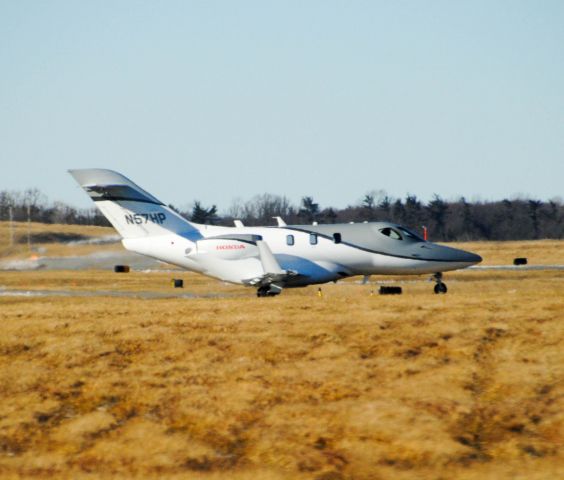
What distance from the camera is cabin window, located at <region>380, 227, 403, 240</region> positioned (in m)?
41.8

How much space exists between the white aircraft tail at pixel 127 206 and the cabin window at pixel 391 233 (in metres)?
8.72

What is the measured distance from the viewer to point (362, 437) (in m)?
18.0

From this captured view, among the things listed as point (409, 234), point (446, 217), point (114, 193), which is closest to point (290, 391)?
point (409, 234)

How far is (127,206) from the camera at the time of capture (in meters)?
42.1

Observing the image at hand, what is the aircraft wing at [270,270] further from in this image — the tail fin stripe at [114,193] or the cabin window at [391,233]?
the tail fin stripe at [114,193]

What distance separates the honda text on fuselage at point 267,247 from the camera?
136 feet

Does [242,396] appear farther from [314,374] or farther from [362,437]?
[362,437]

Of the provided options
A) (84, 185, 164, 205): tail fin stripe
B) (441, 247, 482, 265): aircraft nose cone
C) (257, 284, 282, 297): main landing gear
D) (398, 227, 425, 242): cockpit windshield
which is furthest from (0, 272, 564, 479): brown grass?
(84, 185, 164, 205): tail fin stripe

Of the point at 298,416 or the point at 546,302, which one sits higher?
the point at 546,302

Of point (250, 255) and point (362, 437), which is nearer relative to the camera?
point (362, 437)

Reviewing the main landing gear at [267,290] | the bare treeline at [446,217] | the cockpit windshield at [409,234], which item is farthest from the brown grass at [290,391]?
the bare treeline at [446,217]

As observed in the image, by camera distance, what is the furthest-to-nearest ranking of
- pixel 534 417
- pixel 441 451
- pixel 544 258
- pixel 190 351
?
pixel 544 258 → pixel 190 351 → pixel 534 417 → pixel 441 451

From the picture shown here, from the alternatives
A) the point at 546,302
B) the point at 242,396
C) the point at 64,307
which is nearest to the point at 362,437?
the point at 242,396

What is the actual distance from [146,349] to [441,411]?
820cm
